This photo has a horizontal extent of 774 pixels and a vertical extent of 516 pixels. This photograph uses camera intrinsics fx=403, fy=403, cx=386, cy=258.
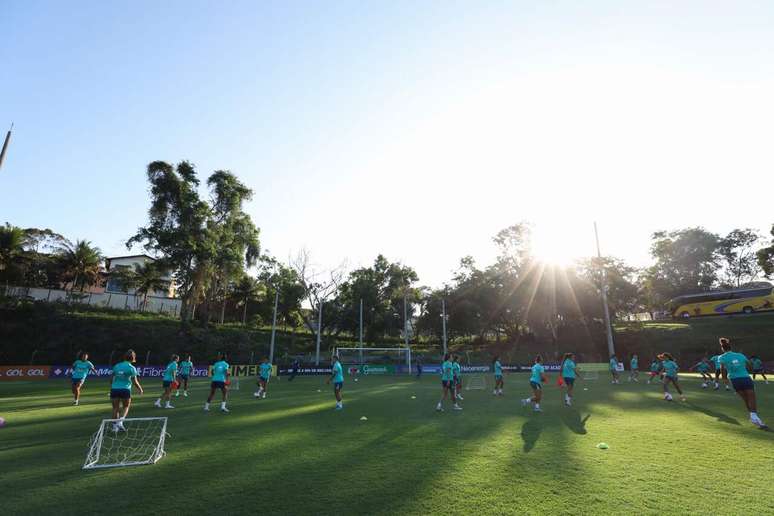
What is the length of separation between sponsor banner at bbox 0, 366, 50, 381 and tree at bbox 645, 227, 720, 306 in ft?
276

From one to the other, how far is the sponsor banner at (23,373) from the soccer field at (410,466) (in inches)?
917

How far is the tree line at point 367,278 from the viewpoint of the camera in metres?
45.0

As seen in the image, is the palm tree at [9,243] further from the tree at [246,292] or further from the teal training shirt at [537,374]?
the teal training shirt at [537,374]

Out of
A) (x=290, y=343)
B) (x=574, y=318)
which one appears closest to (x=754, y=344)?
(x=574, y=318)

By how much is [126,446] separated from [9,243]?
51068 mm

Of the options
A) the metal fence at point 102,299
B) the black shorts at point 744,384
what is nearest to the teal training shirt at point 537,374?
the black shorts at point 744,384

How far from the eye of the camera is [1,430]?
34.7ft

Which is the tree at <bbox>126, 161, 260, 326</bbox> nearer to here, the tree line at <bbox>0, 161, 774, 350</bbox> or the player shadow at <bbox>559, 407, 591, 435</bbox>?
the tree line at <bbox>0, 161, 774, 350</bbox>

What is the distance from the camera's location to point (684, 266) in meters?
71.6

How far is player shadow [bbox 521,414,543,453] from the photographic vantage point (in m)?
8.98

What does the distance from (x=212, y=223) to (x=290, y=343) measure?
20.0 m

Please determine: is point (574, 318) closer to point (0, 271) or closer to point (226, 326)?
point (226, 326)

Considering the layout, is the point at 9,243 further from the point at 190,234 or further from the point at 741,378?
the point at 741,378

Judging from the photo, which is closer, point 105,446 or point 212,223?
point 105,446
